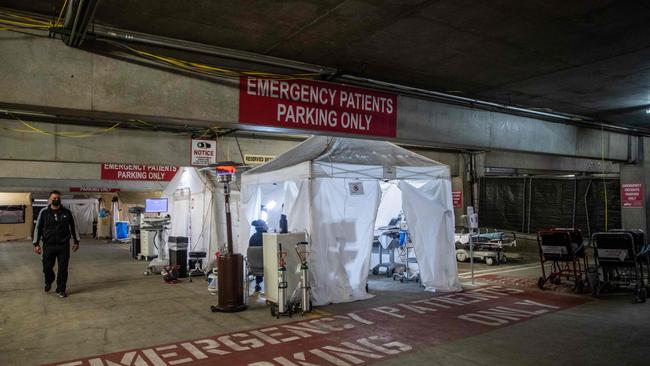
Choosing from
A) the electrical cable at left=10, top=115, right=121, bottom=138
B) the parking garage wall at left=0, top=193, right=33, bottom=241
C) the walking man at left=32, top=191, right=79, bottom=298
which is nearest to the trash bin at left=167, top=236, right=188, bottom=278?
the walking man at left=32, top=191, right=79, bottom=298

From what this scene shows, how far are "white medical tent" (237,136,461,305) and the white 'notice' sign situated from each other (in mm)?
1315

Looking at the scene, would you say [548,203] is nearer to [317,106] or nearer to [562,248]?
[562,248]

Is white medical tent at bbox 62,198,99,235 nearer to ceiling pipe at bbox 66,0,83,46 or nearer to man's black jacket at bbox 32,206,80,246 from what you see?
man's black jacket at bbox 32,206,80,246

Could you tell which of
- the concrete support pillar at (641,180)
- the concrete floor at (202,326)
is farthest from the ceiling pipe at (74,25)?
the concrete support pillar at (641,180)

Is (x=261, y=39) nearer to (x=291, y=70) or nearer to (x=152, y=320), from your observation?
(x=291, y=70)

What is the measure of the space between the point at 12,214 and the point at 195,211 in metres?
21.0

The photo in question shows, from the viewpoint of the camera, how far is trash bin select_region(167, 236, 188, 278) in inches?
428

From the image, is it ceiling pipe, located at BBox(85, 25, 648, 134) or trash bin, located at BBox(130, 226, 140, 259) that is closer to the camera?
ceiling pipe, located at BBox(85, 25, 648, 134)

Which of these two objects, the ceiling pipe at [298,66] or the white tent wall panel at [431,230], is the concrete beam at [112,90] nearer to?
the ceiling pipe at [298,66]

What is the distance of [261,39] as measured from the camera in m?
5.20

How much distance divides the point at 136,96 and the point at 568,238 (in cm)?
752

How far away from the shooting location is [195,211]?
12.1 meters

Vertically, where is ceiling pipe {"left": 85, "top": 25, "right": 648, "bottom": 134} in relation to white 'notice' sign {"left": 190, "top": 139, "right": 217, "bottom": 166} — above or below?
above

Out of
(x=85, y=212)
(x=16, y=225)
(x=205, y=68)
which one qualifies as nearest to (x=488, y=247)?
(x=205, y=68)
